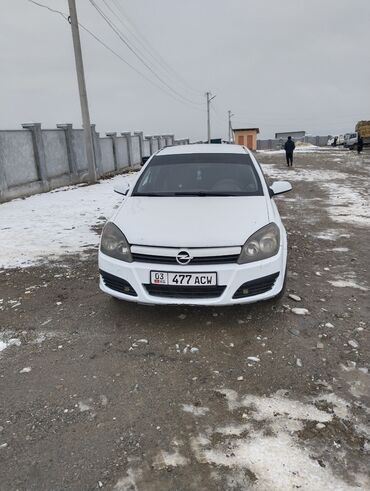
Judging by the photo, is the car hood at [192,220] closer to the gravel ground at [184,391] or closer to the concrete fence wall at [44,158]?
the gravel ground at [184,391]

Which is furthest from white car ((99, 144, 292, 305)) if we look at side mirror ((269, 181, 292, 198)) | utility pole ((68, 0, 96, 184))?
utility pole ((68, 0, 96, 184))

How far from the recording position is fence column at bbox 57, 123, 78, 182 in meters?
15.3

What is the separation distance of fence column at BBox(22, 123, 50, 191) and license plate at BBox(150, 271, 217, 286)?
442 inches

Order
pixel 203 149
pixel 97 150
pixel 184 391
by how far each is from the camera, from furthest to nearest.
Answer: pixel 97 150, pixel 203 149, pixel 184 391

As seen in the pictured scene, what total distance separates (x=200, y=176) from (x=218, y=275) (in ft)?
5.94

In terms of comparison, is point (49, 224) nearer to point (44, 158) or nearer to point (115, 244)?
point (115, 244)

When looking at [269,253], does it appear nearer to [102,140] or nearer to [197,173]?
[197,173]

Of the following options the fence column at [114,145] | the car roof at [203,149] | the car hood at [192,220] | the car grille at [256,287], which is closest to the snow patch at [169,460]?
the car grille at [256,287]

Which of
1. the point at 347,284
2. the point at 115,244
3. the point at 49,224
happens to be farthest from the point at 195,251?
the point at 49,224

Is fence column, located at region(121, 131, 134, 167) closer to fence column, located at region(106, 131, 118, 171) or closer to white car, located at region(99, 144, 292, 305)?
fence column, located at region(106, 131, 118, 171)

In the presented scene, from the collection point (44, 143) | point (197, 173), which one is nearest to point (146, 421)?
point (197, 173)

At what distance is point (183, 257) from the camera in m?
3.28

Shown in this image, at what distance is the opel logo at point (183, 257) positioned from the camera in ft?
10.8

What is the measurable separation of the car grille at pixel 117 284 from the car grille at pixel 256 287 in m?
0.92
